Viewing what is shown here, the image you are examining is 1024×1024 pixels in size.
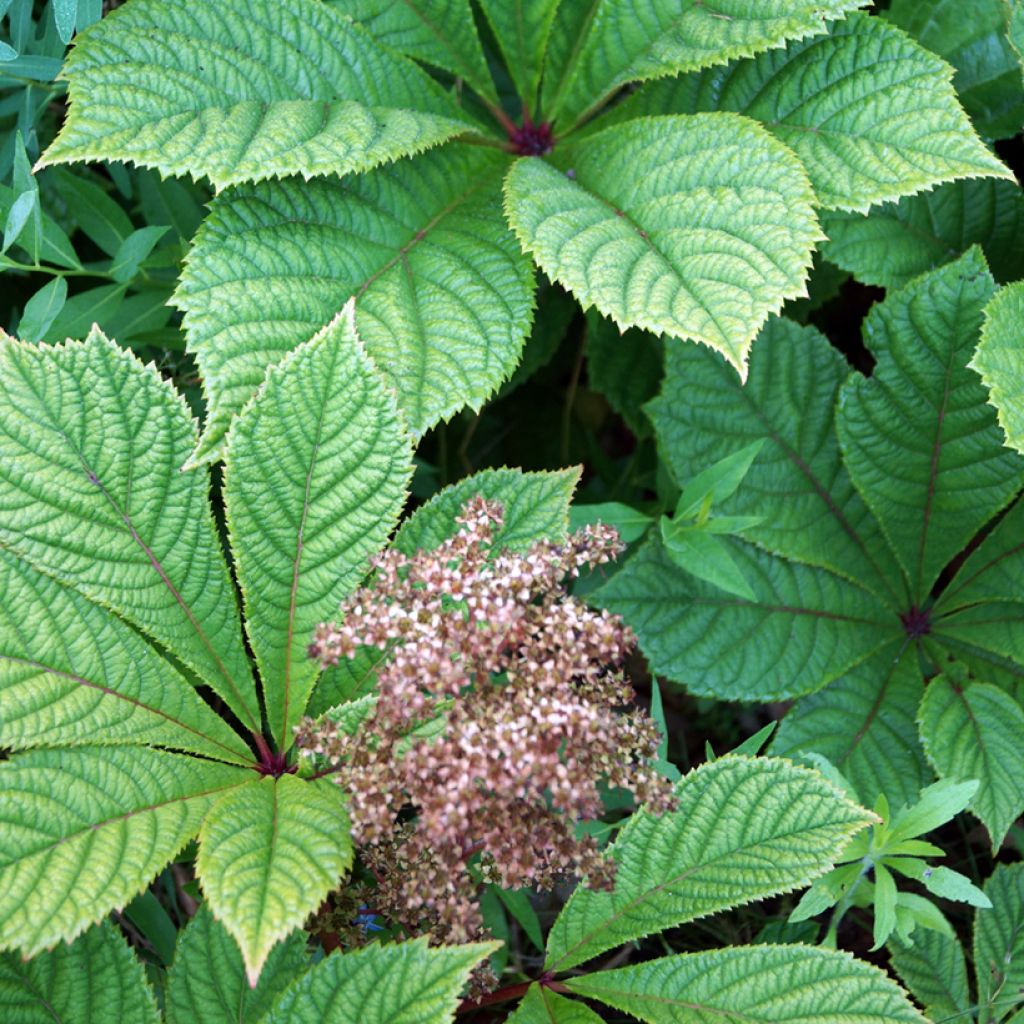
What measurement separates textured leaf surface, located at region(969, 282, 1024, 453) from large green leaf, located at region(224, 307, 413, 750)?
3.25 feet

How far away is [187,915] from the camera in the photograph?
2156 millimetres

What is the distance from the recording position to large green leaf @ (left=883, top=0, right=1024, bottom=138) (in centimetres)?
224

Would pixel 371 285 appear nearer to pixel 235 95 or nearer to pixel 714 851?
pixel 235 95

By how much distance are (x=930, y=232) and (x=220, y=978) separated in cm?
196

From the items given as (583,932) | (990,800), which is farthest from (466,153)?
(990,800)

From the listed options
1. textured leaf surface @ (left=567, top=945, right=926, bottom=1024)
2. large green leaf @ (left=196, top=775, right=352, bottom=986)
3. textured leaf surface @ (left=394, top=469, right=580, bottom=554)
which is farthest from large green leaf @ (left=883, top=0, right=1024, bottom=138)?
large green leaf @ (left=196, top=775, right=352, bottom=986)

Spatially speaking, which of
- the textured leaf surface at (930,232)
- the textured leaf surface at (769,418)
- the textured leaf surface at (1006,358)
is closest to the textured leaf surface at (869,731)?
the textured leaf surface at (769,418)

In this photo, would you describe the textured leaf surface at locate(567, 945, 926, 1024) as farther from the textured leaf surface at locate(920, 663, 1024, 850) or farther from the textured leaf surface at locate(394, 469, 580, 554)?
the textured leaf surface at locate(394, 469, 580, 554)

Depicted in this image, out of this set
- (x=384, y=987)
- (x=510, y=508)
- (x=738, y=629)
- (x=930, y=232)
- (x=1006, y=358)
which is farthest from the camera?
(x=930, y=232)

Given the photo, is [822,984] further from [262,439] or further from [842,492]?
[262,439]

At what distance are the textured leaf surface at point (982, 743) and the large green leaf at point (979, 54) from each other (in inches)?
46.5

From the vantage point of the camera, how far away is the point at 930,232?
2.26m

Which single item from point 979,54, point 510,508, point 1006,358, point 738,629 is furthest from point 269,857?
point 979,54

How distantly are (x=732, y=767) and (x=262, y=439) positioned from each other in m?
0.87
